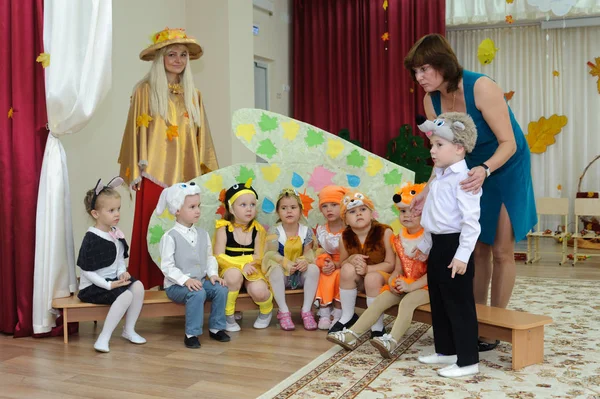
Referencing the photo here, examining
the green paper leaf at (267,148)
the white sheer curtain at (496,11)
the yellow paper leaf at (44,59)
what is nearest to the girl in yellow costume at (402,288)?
the green paper leaf at (267,148)

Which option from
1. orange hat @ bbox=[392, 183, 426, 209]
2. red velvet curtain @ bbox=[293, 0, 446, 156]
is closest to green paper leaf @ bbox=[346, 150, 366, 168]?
orange hat @ bbox=[392, 183, 426, 209]

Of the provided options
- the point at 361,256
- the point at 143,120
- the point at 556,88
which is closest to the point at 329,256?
the point at 361,256

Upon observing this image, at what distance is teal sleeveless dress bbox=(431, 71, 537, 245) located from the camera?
10.5 feet

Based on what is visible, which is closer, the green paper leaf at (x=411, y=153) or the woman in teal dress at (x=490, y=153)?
the woman in teal dress at (x=490, y=153)

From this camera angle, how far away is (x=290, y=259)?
4.13m

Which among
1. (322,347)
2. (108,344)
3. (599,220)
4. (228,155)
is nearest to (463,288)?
(322,347)

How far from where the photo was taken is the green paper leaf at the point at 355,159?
4.31 m

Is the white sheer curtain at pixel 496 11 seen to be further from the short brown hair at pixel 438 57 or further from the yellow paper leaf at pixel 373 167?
the short brown hair at pixel 438 57

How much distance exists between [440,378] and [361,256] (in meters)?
0.98

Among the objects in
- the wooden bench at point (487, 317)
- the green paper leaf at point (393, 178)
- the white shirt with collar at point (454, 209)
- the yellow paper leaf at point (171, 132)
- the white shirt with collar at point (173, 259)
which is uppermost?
the yellow paper leaf at point (171, 132)

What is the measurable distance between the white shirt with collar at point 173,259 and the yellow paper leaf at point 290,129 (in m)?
0.92

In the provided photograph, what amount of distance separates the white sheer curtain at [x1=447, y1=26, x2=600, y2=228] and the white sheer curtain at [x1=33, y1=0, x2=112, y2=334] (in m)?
6.16

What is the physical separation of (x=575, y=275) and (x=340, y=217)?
3.00 metres

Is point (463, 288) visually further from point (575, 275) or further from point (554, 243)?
point (554, 243)
